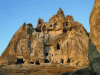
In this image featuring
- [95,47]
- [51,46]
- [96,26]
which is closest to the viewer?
[95,47]

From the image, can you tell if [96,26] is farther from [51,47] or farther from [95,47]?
[51,47]

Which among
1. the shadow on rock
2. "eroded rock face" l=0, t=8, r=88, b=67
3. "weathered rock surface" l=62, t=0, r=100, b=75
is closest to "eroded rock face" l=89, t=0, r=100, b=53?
"weathered rock surface" l=62, t=0, r=100, b=75

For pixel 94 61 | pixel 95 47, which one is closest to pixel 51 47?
pixel 95 47

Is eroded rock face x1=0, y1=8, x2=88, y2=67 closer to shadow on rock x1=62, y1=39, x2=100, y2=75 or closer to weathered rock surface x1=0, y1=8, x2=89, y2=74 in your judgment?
weathered rock surface x1=0, y1=8, x2=89, y2=74

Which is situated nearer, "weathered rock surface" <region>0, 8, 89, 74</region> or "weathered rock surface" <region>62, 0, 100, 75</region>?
"weathered rock surface" <region>62, 0, 100, 75</region>

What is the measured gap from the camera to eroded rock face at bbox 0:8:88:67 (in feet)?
69.1

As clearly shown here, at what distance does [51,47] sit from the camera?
2458cm

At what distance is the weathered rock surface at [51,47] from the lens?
21.0 meters

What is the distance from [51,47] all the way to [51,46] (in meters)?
0.22

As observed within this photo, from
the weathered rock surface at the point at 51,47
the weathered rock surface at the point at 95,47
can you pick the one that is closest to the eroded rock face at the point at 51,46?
the weathered rock surface at the point at 51,47

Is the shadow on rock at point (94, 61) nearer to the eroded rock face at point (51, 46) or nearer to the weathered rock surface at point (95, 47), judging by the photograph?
the weathered rock surface at point (95, 47)

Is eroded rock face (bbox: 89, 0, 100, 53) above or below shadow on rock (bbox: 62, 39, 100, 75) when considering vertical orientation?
above

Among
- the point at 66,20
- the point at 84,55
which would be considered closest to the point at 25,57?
the point at 84,55

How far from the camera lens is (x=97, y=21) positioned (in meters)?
5.86
